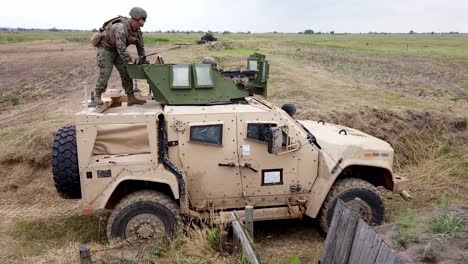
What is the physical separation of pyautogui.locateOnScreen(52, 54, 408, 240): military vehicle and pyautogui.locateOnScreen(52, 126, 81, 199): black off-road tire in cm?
1

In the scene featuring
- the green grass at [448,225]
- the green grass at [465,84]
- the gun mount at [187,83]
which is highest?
the gun mount at [187,83]

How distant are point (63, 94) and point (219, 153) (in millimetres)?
14058

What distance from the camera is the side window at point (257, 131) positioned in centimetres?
715

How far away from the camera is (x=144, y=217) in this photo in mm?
6871

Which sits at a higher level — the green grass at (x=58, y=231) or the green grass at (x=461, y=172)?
the green grass at (x=58, y=231)

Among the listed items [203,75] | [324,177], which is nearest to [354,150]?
[324,177]

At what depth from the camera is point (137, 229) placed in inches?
271

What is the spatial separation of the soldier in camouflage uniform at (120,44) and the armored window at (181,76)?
648 millimetres

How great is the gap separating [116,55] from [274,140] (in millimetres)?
3007

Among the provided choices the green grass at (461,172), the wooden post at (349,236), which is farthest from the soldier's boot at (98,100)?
the green grass at (461,172)

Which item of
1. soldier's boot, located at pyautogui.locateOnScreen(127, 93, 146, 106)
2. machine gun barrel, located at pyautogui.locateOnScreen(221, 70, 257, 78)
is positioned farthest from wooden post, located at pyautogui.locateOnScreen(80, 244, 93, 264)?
machine gun barrel, located at pyautogui.locateOnScreen(221, 70, 257, 78)

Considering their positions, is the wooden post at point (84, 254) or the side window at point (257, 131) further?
the side window at point (257, 131)

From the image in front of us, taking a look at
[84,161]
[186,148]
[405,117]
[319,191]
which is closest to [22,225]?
[84,161]

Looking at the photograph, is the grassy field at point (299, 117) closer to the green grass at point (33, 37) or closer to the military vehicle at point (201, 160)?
the military vehicle at point (201, 160)
